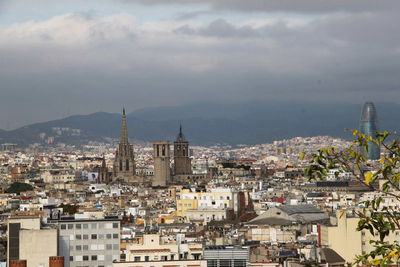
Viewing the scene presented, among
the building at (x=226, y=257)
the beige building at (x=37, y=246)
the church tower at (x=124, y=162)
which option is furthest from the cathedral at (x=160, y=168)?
the beige building at (x=37, y=246)

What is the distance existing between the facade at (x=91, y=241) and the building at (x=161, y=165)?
125 m

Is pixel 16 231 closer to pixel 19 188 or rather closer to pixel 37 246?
pixel 37 246

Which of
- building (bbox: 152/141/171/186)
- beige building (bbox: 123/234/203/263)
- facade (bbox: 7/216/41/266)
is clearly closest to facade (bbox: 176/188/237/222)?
beige building (bbox: 123/234/203/263)

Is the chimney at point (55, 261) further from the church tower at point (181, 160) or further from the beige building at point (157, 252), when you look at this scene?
the church tower at point (181, 160)

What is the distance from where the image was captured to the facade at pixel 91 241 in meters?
42.4

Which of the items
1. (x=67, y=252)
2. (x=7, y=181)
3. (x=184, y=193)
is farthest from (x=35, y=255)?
(x=7, y=181)

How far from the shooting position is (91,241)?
43125mm

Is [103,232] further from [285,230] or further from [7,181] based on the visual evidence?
[7,181]

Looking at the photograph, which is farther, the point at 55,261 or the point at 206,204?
the point at 206,204

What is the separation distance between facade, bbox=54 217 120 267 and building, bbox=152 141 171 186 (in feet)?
410

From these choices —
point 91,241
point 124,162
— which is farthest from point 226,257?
point 124,162

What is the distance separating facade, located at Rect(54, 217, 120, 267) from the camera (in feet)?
139

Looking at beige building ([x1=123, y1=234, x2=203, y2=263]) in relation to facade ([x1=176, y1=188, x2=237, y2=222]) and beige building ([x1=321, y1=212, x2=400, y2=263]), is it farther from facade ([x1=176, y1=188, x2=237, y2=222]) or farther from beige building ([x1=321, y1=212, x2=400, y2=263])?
facade ([x1=176, y1=188, x2=237, y2=222])

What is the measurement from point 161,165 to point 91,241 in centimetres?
12889
